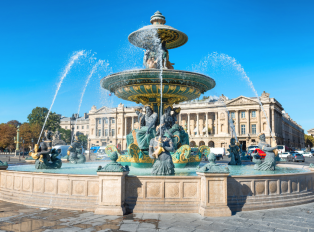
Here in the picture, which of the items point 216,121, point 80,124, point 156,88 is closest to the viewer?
point 156,88

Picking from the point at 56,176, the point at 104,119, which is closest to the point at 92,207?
the point at 56,176

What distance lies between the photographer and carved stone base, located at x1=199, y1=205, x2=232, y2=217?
5.87m

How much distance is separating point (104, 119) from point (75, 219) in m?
97.3

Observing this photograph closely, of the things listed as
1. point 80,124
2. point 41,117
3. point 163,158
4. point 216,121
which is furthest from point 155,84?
point 80,124

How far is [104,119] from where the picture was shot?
101 meters

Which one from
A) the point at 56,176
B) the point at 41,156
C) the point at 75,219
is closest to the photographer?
the point at 75,219

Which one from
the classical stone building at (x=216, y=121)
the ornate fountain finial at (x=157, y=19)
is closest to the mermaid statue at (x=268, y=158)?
the ornate fountain finial at (x=157, y=19)

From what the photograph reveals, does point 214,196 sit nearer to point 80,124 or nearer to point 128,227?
point 128,227

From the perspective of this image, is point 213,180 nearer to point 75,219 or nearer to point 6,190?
point 75,219

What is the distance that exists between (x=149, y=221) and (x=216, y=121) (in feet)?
266

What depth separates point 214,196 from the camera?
602 centimetres

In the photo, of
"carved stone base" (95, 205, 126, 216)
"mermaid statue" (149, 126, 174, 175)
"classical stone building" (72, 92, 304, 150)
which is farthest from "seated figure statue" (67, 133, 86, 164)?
"classical stone building" (72, 92, 304, 150)

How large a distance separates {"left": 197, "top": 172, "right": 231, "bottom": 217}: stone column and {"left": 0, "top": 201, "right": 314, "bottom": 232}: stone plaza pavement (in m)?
0.19

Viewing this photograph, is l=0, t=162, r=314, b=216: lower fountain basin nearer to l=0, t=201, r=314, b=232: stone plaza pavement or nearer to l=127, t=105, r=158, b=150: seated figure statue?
l=0, t=201, r=314, b=232: stone plaza pavement
